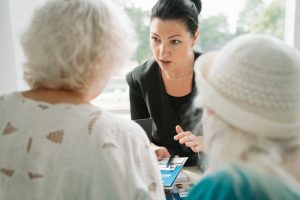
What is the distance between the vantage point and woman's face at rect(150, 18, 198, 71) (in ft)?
4.96

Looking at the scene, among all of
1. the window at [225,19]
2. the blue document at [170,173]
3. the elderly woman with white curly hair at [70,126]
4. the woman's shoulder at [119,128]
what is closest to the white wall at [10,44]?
the window at [225,19]

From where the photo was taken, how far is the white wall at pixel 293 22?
2119 millimetres

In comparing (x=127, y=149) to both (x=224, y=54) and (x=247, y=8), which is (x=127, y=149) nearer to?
(x=224, y=54)

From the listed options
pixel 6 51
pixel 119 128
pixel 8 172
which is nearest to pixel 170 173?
pixel 119 128

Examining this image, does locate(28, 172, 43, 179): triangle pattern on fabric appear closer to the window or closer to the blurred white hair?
the blurred white hair

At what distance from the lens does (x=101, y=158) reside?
718 mm

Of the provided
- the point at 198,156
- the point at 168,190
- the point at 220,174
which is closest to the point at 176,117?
the point at 198,156

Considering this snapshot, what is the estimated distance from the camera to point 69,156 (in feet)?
2.38

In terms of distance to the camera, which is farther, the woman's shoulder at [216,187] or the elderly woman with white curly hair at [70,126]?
the elderly woman with white curly hair at [70,126]

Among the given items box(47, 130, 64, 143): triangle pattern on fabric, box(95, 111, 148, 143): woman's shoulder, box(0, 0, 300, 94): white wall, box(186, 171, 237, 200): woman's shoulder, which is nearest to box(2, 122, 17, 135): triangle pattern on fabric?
box(47, 130, 64, 143): triangle pattern on fabric

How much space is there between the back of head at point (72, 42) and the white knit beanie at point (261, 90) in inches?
12.0

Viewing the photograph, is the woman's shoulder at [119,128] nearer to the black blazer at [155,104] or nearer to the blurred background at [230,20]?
the black blazer at [155,104]

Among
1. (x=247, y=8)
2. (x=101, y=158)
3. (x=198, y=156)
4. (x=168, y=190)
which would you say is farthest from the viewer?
(x=247, y=8)

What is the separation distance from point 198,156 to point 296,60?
0.86m
